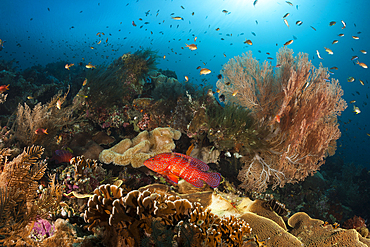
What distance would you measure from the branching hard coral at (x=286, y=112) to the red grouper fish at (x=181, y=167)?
2.76 metres

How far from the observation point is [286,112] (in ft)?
16.7

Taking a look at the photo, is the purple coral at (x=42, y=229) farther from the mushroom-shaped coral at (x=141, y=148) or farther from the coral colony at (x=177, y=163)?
the mushroom-shaped coral at (x=141, y=148)

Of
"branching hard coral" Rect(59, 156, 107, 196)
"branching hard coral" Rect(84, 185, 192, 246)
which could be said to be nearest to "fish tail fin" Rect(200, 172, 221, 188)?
"branching hard coral" Rect(84, 185, 192, 246)

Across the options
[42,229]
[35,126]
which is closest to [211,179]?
[42,229]

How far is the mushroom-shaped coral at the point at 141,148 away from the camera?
440 cm

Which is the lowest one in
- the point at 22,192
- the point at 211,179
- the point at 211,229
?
the point at 211,229

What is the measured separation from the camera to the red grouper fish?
10.2 ft

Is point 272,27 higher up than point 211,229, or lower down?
higher up

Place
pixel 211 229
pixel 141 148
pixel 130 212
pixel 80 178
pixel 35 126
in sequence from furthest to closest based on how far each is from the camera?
pixel 141 148 < pixel 35 126 < pixel 80 178 < pixel 211 229 < pixel 130 212

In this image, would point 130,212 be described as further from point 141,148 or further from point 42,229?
point 141,148

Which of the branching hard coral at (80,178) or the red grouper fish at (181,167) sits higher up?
the red grouper fish at (181,167)

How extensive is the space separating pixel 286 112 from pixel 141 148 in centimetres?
473

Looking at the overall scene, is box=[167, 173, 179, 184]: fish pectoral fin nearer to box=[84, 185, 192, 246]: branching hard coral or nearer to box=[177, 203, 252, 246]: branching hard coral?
box=[84, 185, 192, 246]: branching hard coral

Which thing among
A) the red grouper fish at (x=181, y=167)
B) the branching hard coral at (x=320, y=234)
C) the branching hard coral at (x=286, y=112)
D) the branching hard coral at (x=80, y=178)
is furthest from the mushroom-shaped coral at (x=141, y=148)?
the branching hard coral at (x=320, y=234)
